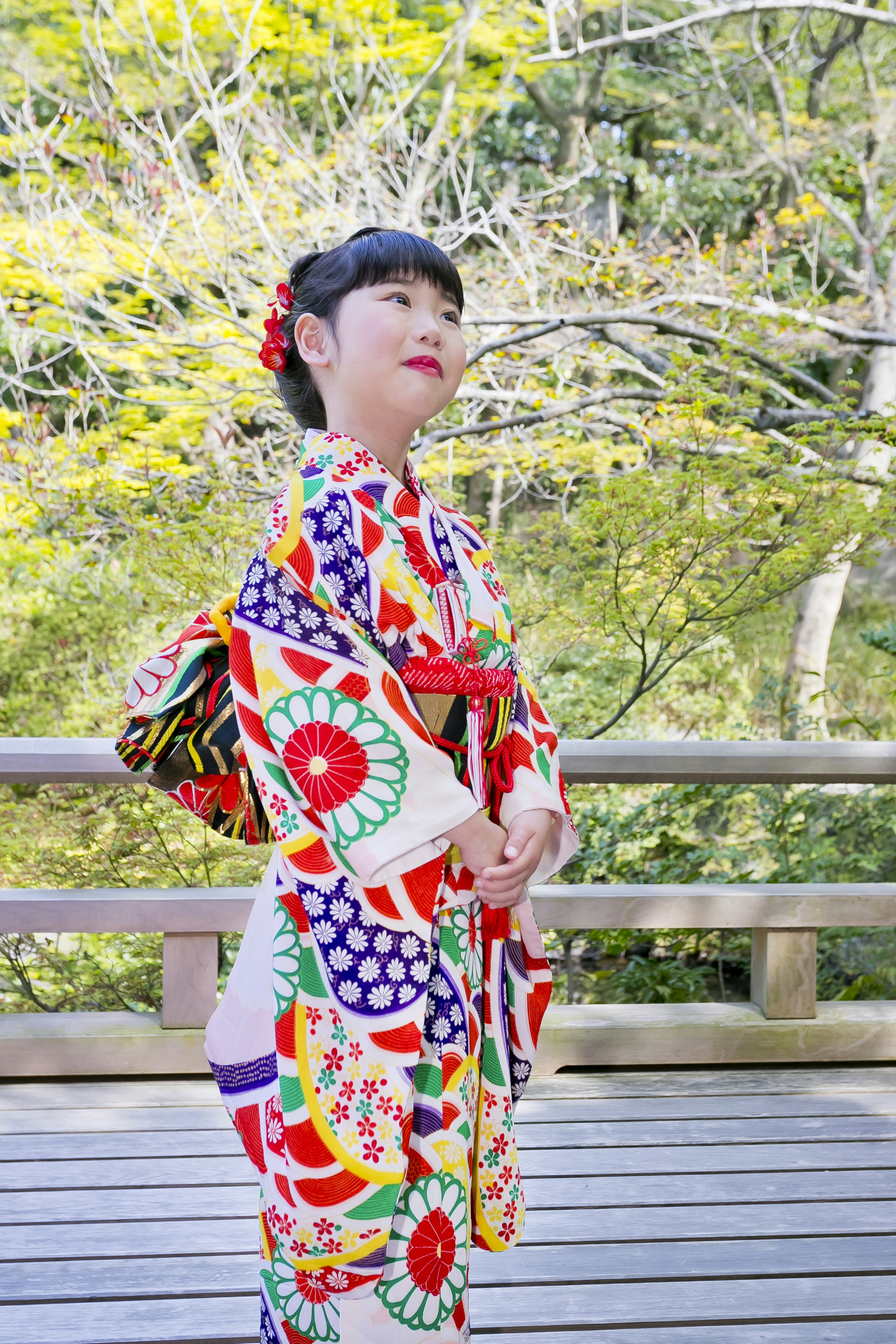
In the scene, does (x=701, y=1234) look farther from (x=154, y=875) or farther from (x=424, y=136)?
(x=424, y=136)

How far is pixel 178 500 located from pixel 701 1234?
10.8ft

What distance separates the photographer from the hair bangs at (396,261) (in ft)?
3.72

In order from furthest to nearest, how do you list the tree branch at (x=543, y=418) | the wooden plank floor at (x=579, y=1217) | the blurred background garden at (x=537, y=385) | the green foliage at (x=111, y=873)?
the tree branch at (x=543, y=418)
the blurred background garden at (x=537, y=385)
the green foliage at (x=111, y=873)
the wooden plank floor at (x=579, y=1217)

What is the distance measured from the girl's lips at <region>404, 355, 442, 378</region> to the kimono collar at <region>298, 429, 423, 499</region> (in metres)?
0.10

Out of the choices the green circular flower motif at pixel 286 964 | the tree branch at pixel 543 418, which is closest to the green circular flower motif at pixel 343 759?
the green circular flower motif at pixel 286 964

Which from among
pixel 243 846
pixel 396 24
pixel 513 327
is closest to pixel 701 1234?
pixel 243 846

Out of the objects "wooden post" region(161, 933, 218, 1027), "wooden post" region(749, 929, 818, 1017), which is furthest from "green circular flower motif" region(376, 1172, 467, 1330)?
"wooden post" region(749, 929, 818, 1017)

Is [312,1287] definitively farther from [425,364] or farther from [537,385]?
[537,385]

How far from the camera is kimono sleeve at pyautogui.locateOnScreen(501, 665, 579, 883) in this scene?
119cm

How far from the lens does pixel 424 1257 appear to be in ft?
3.43

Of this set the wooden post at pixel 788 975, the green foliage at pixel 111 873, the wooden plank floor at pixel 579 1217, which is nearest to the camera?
the wooden plank floor at pixel 579 1217

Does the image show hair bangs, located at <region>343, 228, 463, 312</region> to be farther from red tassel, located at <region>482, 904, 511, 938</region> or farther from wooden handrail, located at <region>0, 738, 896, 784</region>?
wooden handrail, located at <region>0, 738, 896, 784</region>

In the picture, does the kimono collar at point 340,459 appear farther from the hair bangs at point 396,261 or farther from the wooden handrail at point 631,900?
the wooden handrail at point 631,900

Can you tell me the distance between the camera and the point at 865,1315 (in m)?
1.48
